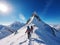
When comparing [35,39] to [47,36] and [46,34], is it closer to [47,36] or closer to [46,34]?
[47,36]

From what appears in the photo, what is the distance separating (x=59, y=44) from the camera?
45.8 metres

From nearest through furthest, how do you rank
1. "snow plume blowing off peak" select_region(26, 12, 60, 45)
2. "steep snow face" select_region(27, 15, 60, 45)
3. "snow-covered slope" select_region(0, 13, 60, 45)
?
"snow-covered slope" select_region(0, 13, 60, 45) → "steep snow face" select_region(27, 15, 60, 45) → "snow plume blowing off peak" select_region(26, 12, 60, 45)

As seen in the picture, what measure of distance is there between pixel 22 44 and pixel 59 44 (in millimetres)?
17407

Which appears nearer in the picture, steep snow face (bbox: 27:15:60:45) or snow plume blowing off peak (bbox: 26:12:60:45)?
steep snow face (bbox: 27:15:60:45)

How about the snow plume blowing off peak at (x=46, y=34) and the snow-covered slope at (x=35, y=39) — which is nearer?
the snow-covered slope at (x=35, y=39)

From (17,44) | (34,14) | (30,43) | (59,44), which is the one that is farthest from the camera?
(34,14)

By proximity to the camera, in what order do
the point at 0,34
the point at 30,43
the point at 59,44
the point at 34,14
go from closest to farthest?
the point at 30,43 < the point at 59,44 < the point at 34,14 < the point at 0,34

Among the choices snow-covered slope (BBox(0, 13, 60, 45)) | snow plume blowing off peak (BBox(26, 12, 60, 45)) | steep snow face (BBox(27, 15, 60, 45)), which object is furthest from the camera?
snow plume blowing off peak (BBox(26, 12, 60, 45))

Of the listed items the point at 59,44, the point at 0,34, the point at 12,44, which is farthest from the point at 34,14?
the point at 0,34

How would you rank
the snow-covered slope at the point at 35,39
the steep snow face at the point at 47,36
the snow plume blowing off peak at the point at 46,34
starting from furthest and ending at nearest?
1. the snow plume blowing off peak at the point at 46,34
2. the steep snow face at the point at 47,36
3. the snow-covered slope at the point at 35,39

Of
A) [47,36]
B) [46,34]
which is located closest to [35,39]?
[47,36]

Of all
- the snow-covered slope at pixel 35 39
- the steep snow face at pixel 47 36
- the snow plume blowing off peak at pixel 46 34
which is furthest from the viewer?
the snow plume blowing off peak at pixel 46 34

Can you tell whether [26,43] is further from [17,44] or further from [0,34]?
[0,34]

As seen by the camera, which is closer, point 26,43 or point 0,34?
point 26,43
